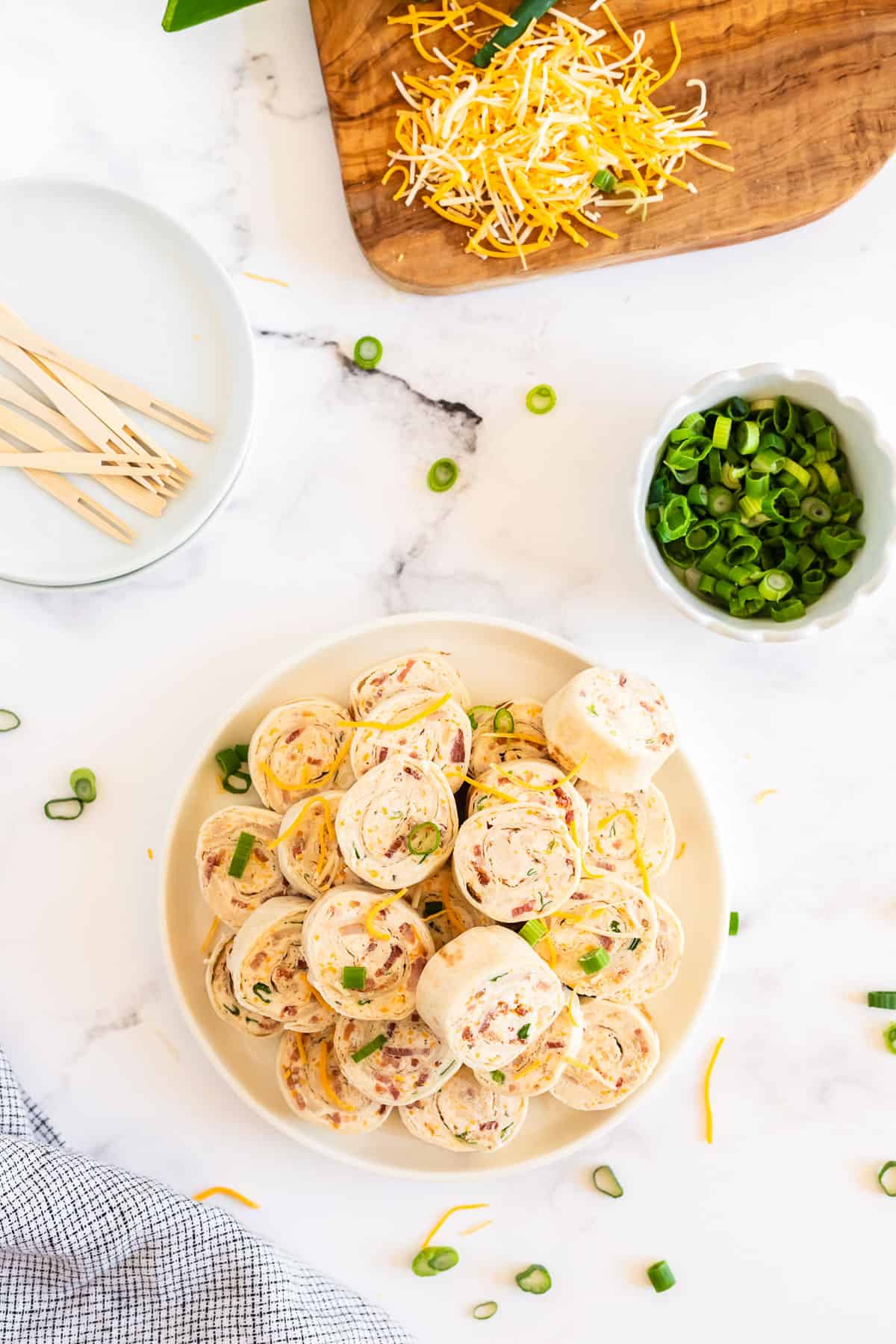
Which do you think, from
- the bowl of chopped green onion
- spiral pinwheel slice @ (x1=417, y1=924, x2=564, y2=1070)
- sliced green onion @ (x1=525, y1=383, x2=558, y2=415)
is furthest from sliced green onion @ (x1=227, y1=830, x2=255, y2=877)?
sliced green onion @ (x1=525, y1=383, x2=558, y2=415)

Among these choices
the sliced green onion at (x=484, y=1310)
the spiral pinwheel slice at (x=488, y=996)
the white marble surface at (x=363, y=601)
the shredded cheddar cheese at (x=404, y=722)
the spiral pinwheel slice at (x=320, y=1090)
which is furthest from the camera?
the sliced green onion at (x=484, y=1310)

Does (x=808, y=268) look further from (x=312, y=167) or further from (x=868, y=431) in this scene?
(x=312, y=167)

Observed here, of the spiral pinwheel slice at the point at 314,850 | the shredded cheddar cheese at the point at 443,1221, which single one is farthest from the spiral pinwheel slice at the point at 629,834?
the shredded cheddar cheese at the point at 443,1221

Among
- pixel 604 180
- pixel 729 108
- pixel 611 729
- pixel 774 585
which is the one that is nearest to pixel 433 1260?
pixel 611 729

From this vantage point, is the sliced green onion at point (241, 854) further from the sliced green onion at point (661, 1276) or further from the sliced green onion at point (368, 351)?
the sliced green onion at point (661, 1276)

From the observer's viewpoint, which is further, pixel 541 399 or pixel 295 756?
pixel 541 399

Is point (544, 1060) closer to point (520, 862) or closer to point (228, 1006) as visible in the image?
point (520, 862)
